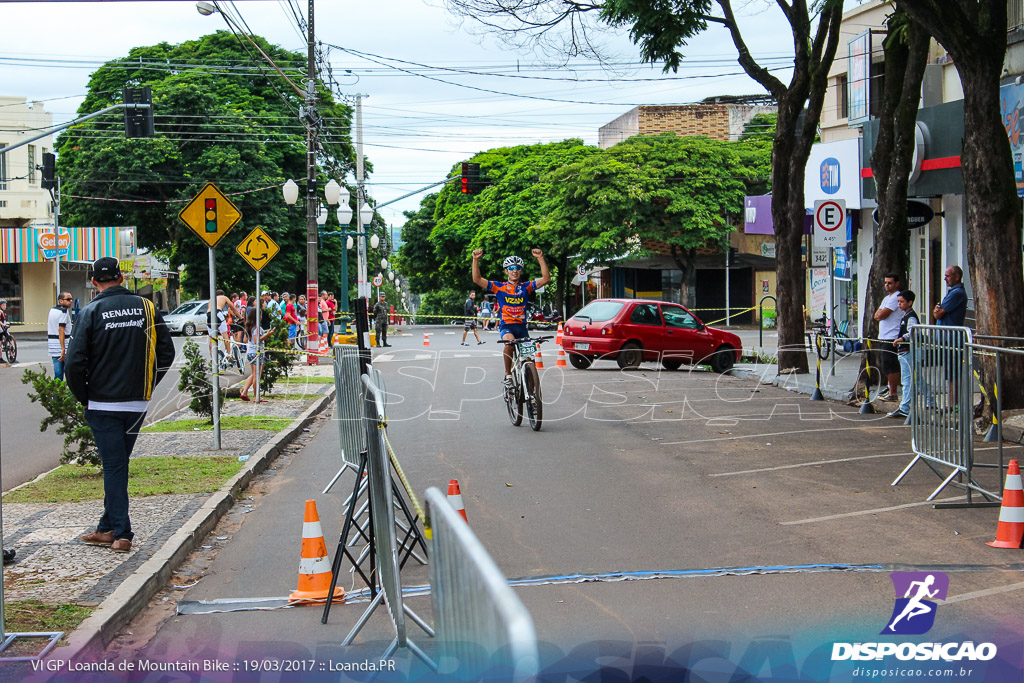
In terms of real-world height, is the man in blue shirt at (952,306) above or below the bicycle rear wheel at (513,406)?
above

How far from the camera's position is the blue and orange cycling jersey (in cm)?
1327

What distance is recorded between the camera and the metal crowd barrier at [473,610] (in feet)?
6.41

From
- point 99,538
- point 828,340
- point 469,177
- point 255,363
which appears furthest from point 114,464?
point 469,177

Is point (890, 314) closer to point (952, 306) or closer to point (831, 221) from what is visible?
point (952, 306)

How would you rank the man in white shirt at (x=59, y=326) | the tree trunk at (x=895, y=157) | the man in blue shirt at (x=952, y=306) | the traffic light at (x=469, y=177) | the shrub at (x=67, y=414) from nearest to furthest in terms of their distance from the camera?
the shrub at (x=67, y=414)
the man in blue shirt at (x=952, y=306)
the tree trunk at (x=895, y=157)
the man in white shirt at (x=59, y=326)
the traffic light at (x=469, y=177)

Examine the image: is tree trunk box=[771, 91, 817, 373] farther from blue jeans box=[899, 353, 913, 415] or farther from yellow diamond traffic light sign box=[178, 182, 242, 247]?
yellow diamond traffic light sign box=[178, 182, 242, 247]

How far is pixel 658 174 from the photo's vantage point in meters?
50.5

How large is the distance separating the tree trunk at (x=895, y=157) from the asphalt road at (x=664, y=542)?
2.94 meters

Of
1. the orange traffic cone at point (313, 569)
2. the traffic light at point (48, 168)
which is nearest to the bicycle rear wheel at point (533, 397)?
the orange traffic cone at point (313, 569)

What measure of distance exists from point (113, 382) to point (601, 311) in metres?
17.0

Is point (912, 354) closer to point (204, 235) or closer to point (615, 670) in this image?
point (615, 670)

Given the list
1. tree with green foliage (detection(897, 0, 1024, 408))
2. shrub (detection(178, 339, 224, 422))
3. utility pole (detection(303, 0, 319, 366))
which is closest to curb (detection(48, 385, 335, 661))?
shrub (detection(178, 339, 224, 422))

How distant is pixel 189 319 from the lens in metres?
45.5

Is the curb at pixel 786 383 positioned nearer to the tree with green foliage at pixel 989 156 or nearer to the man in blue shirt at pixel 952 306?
the man in blue shirt at pixel 952 306
